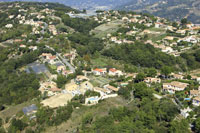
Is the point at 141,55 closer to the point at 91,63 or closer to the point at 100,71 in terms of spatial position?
the point at 91,63

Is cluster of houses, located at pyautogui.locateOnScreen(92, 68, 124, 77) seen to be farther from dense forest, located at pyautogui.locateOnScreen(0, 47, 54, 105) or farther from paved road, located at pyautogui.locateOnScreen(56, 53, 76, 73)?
dense forest, located at pyautogui.locateOnScreen(0, 47, 54, 105)

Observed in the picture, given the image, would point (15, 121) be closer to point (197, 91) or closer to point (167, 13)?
point (197, 91)

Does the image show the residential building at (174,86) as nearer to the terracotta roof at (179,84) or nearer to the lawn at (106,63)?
the terracotta roof at (179,84)

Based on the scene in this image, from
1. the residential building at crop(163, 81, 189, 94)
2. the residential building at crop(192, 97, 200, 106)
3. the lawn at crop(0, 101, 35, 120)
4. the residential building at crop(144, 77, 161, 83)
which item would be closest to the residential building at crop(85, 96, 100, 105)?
the lawn at crop(0, 101, 35, 120)

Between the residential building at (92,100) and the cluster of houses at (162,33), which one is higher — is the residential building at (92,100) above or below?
below

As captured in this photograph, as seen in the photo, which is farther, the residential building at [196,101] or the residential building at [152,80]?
the residential building at [152,80]

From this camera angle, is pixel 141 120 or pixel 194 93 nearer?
pixel 141 120

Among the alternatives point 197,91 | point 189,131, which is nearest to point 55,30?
point 197,91

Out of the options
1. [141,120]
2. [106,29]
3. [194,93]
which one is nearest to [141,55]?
[194,93]

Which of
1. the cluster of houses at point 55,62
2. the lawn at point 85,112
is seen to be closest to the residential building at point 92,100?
the lawn at point 85,112
